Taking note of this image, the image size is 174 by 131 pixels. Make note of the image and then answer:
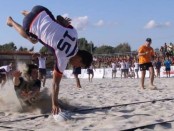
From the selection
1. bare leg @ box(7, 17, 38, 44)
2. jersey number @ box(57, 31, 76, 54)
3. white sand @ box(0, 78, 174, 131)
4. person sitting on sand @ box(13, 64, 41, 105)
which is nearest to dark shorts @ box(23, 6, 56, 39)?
bare leg @ box(7, 17, 38, 44)

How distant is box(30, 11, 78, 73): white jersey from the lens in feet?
18.5

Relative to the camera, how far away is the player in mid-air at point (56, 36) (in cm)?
564

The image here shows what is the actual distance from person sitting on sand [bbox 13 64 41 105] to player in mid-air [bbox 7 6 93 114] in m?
0.94

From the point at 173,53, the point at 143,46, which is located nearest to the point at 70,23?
the point at 143,46

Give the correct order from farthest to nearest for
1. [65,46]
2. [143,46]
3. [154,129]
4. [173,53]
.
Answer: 1. [173,53]
2. [143,46]
3. [65,46]
4. [154,129]

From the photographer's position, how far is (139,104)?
24.7 ft

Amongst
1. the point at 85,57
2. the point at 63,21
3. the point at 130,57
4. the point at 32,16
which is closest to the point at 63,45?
the point at 85,57

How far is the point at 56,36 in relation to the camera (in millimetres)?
5652

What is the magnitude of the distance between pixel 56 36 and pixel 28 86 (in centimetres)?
146

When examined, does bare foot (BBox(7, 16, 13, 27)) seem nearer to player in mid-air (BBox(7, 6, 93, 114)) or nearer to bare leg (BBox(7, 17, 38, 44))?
bare leg (BBox(7, 17, 38, 44))

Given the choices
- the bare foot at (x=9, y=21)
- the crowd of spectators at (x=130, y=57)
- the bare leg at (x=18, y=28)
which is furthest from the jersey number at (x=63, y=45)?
the crowd of spectators at (x=130, y=57)

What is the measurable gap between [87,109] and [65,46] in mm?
1607

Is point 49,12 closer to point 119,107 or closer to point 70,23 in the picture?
point 70,23

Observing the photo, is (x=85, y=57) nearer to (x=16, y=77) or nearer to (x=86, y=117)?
(x=86, y=117)
